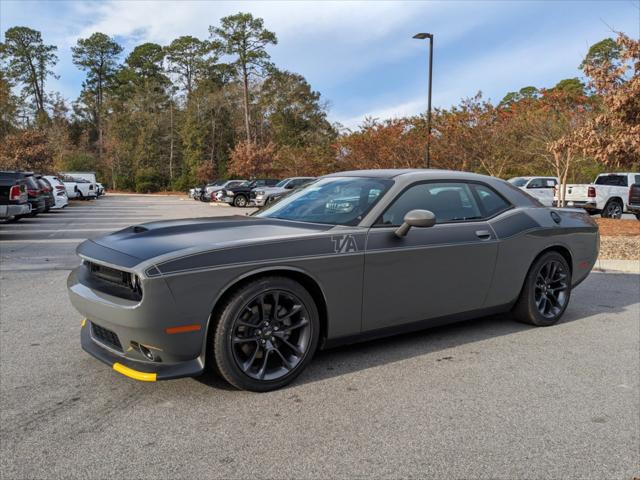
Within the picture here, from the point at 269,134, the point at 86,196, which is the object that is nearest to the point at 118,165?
the point at 269,134

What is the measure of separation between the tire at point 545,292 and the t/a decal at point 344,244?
84.1 inches

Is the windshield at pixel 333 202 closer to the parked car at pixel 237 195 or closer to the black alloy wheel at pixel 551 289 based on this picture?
the black alloy wheel at pixel 551 289

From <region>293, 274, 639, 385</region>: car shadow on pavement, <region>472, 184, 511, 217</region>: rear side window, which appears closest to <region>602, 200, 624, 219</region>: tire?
<region>293, 274, 639, 385</region>: car shadow on pavement

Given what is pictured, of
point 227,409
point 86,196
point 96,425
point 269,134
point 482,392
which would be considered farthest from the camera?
point 269,134

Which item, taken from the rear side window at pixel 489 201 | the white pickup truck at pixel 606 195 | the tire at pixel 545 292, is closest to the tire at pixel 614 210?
the white pickup truck at pixel 606 195

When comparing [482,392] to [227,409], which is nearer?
[227,409]

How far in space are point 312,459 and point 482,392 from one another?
1.42 metres

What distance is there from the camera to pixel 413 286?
4.09 metres

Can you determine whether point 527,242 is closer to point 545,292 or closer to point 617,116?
point 545,292

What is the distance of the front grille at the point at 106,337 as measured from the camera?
3385 mm

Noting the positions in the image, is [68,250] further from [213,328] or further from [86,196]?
[86,196]

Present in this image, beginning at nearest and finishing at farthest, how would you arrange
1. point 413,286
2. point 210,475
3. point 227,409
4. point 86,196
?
point 210,475 → point 227,409 → point 413,286 → point 86,196

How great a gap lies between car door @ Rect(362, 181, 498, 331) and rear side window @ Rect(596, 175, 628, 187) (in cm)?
1710

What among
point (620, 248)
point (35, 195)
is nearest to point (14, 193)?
point (35, 195)
